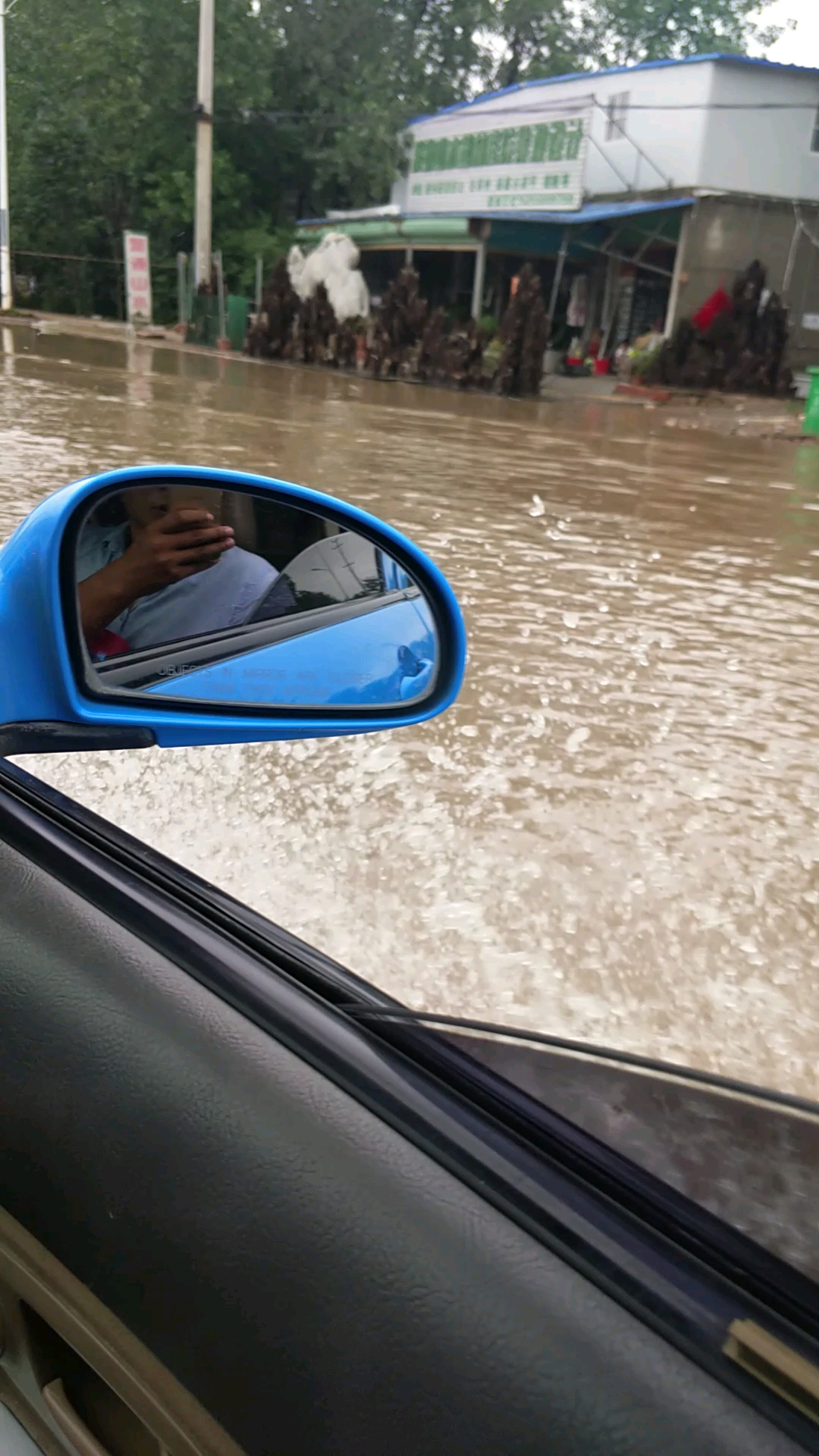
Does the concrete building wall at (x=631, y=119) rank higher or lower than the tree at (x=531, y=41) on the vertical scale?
lower

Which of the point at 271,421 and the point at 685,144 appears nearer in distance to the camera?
the point at 271,421

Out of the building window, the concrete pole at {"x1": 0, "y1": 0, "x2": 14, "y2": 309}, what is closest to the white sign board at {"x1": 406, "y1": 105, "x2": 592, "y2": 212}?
the building window

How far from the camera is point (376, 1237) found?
33.7 inches

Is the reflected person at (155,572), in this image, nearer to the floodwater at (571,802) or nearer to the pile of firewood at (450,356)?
the floodwater at (571,802)

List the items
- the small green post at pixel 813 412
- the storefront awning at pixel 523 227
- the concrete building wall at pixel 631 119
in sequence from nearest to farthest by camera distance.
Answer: the small green post at pixel 813 412 < the concrete building wall at pixel 631 119 < the storefront awning at pixel 523 227

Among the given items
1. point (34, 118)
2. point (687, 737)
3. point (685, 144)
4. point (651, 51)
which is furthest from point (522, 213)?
point (687, 737)

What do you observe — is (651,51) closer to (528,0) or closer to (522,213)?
(528,0)

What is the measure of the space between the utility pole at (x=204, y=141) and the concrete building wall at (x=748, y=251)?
372 inches

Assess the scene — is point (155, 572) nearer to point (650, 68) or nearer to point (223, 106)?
point (650, 68)

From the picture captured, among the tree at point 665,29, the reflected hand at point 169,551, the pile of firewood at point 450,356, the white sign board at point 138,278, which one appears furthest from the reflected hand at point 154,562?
the tree at point 665,29

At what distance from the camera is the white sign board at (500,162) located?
66.9ft

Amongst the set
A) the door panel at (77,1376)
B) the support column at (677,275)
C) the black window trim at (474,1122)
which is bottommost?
the door panel at (77,1376)

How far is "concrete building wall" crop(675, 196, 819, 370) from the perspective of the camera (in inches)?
784

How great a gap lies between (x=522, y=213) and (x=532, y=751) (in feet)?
72.7
